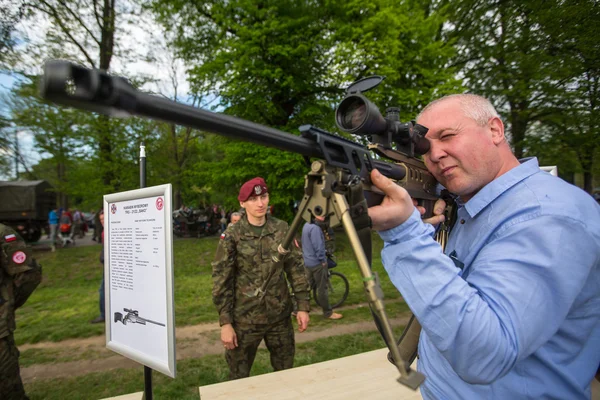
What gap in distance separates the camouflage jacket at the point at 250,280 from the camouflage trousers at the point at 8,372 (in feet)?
6.72

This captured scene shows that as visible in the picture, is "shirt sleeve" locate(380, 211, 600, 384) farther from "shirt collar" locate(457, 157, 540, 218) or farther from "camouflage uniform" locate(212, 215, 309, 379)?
"camouflage uniform" locate(212, 215, 309, 379)

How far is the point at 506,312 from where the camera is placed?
1.01m

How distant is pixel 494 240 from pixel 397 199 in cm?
38

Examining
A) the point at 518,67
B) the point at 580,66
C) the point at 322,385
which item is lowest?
the point at 322,385

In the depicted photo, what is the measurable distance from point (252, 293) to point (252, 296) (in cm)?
3

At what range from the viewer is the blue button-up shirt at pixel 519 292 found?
1.01 meters

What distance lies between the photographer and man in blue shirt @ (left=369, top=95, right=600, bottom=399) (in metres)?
1.01

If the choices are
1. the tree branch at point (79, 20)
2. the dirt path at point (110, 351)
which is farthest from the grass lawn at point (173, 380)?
the tree branch at point (79, 20)

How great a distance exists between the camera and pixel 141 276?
252 centimetres

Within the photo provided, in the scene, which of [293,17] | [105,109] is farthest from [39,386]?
[293,17]

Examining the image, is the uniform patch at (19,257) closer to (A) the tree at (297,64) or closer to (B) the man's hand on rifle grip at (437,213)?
(B) the man's hand on rifle grip at (437,213)

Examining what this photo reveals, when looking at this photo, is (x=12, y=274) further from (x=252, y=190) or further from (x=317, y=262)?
(x=317, y=262)

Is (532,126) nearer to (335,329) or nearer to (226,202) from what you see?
(335,329)

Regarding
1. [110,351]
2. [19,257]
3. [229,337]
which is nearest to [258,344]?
[229,337]
